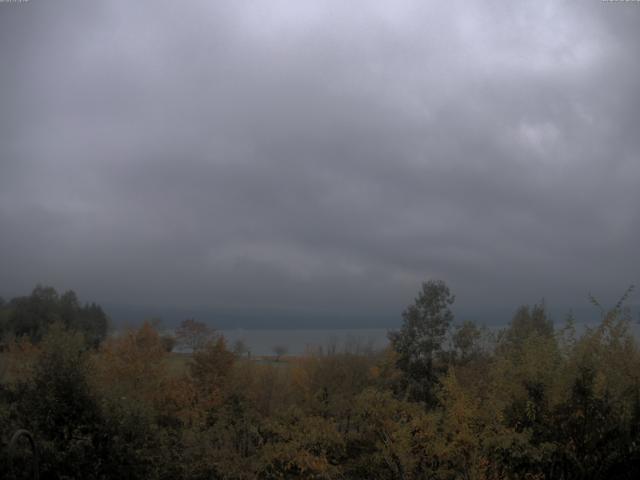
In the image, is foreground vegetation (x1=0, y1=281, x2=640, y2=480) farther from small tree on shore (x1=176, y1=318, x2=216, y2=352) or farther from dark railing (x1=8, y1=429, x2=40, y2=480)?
small tree on shore (x1=176, y1=318, x2=216, y2=352)

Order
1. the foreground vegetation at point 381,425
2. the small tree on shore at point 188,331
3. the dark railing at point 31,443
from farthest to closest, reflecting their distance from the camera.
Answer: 1. the small tree on shore at point 188,331
2. the foreground vegetation at point 381,425
3. the dark railing at point 31,443

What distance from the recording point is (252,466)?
65.4 ft

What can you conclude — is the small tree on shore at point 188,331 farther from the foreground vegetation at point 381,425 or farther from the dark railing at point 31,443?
the dark railing at point 31,443

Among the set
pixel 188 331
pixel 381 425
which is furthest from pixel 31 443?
pixel 188 331

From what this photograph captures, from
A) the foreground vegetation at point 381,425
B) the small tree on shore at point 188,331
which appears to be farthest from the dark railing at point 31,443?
the small tree on shore at point 188,331

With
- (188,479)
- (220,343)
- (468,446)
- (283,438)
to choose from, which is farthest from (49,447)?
(220,343)

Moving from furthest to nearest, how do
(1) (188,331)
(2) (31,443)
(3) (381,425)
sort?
(1) (188,331) → (3) (381,425) → (2) (31,443)

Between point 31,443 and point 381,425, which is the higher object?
point 31,443

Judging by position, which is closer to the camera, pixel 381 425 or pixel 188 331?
pixel 381 425

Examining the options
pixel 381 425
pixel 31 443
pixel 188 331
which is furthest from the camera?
pixel 188 331

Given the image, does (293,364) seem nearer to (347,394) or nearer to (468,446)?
(347,394)

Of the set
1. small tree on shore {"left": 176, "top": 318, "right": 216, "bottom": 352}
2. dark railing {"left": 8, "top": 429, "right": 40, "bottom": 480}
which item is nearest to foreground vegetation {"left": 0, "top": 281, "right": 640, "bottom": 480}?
dark railing {"left": 8, "top": 429, "right": 40, "bottom": 480}

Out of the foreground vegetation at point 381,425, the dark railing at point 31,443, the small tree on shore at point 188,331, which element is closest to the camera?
the dark railing at point 31,443

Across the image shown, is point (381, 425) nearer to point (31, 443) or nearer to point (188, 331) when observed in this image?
point (31, 443)
